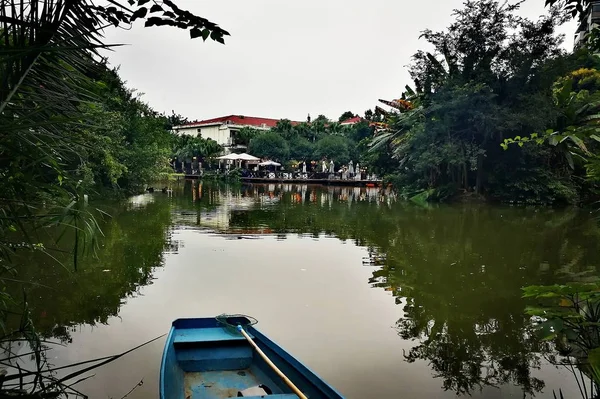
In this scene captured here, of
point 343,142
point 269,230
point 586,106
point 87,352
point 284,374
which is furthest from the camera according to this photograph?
point 343,142

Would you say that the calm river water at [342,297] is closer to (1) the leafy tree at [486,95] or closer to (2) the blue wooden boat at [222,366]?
(2) the blue wooden boat at [222,366]

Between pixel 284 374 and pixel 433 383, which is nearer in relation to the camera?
pixel 284 374

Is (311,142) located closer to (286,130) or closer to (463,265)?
(286,130)

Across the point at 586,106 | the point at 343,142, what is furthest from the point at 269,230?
the point at 343,142

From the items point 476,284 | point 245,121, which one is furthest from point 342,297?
point 245,121

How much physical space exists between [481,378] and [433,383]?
0.44 m

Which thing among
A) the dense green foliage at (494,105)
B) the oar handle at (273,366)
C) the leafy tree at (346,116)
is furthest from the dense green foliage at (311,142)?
the oar handle at (273,366)

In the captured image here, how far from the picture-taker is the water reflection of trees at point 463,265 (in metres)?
4.70

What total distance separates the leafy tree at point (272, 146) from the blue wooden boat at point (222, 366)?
142ft

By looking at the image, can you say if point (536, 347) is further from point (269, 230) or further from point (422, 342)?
point (269, 230)

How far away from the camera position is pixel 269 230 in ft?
43.1

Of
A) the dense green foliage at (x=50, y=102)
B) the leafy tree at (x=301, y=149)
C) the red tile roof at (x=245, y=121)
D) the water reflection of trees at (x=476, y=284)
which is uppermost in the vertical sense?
the red tile roof at (x=245, y=121)

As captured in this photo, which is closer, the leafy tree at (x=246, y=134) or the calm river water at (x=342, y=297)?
the calm river water at (x=342, y=297)

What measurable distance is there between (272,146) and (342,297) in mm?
41046
